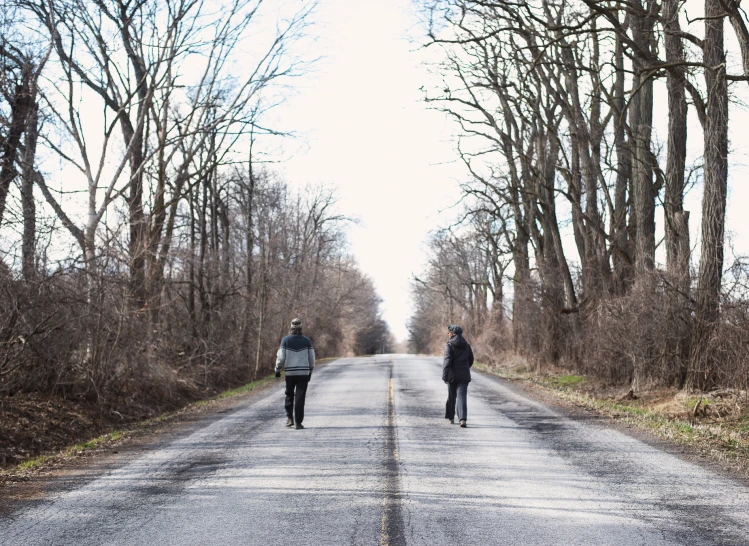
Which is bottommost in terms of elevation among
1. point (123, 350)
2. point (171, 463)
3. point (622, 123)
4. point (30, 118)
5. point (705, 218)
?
point (171, 463)

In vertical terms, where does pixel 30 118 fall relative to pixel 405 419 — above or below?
above

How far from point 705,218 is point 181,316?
55.4 ft

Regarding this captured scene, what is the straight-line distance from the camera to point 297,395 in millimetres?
13305

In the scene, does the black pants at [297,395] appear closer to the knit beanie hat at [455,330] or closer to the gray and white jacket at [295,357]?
the gray and white jacket at [295,357]

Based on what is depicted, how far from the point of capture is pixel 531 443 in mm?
11047

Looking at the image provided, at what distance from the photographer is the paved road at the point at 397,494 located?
618 cm

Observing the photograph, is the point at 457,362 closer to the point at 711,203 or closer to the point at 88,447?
the point at 711,203

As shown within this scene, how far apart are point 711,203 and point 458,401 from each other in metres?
6.74

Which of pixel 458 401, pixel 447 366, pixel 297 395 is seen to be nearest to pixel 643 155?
pixel 447 366

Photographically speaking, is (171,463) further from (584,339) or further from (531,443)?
(584,339)

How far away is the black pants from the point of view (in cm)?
1309

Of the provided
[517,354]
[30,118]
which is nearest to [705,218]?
[30,118]

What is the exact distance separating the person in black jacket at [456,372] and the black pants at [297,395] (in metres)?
2.54

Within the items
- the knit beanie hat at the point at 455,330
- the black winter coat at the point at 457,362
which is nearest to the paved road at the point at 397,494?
the black winter coat at the point at 457,362
